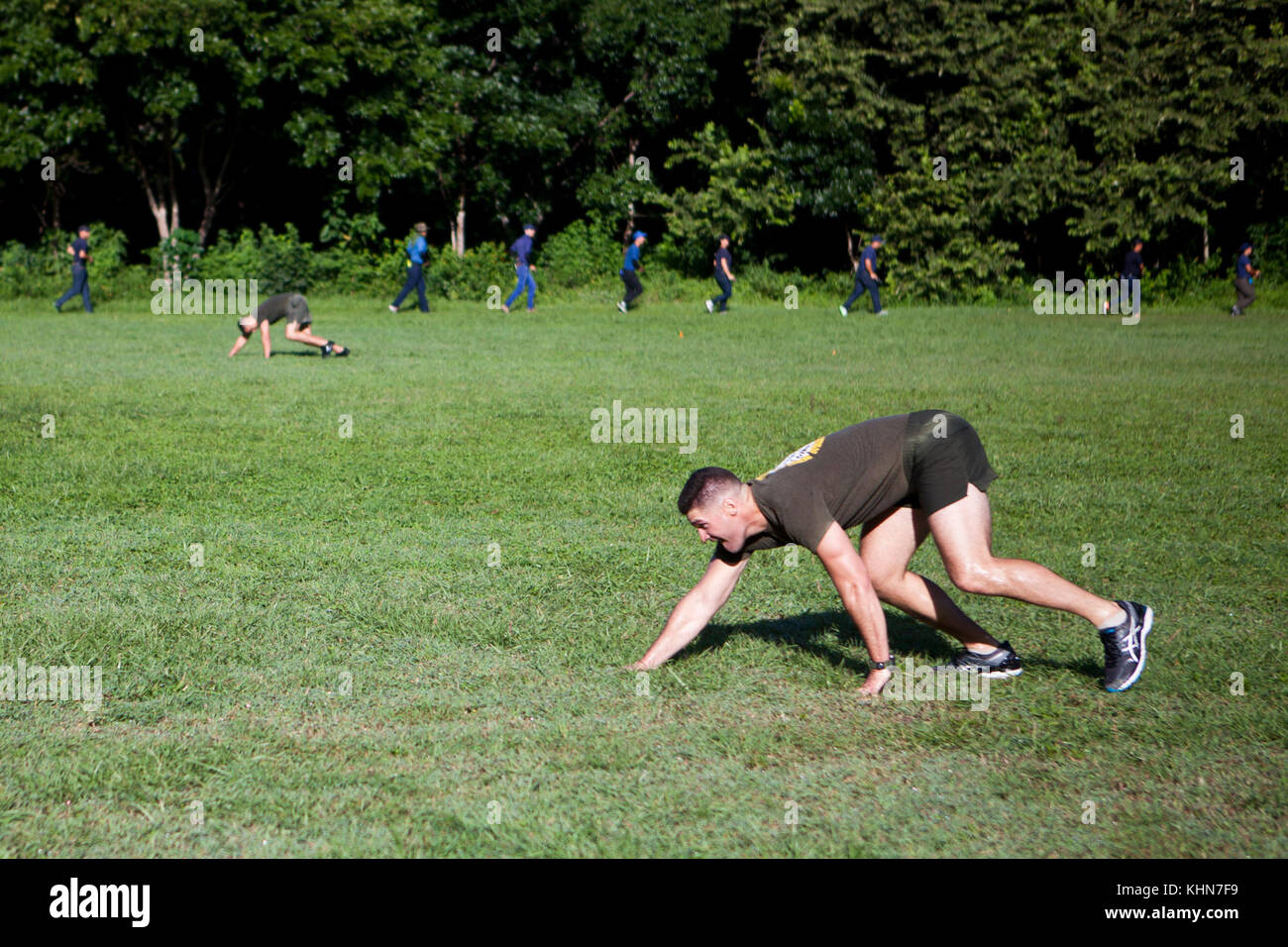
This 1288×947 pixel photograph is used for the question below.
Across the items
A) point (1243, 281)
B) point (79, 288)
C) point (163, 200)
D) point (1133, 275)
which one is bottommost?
point (79, 288)

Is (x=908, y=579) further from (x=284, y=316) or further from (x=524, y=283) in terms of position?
(x=524, y=283)

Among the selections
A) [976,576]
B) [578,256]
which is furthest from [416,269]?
[976,576]

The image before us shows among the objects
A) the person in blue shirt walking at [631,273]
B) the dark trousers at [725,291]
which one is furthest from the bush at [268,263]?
the dark trousers at [725,291]

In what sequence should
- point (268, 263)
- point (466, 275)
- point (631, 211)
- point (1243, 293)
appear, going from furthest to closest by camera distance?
1. point (631, 211)
2. point (466, 275)
3. point (268, 263)
4. point (1243, 293)

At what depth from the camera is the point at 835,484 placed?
213 inches

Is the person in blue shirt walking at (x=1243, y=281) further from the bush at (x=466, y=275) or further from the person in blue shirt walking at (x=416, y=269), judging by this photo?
the person in blue shirt walking at (x=416, y=269)

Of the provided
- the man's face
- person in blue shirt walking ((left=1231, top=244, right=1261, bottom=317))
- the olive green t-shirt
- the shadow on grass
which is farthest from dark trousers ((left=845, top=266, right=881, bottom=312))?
the man's face

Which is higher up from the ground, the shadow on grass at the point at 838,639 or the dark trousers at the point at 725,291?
the dark trousers at the point at 725,291

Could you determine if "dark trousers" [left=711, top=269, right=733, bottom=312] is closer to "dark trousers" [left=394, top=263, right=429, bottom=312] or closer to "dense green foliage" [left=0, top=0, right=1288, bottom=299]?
"dense green foliage" [left=0, top=0, right=1288, bottom=299]

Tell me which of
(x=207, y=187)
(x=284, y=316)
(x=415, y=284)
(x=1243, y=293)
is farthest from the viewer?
(x=207, y=187)

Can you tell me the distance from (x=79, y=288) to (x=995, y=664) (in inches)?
1054

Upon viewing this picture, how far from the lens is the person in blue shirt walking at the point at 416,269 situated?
26.8 metres

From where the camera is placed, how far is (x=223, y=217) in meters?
37.0

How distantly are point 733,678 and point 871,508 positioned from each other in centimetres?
107
